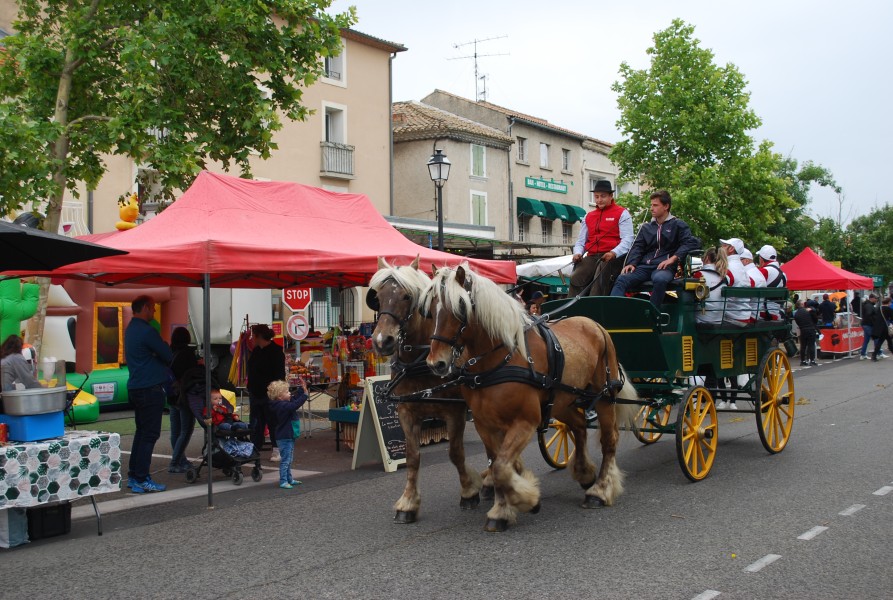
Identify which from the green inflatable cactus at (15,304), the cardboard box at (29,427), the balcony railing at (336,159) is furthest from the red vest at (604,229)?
the balcony railing at (336,159)

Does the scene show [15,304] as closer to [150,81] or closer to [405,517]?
[150,81]

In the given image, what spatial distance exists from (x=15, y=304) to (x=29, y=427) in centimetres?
761

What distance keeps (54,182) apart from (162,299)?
18.2ft

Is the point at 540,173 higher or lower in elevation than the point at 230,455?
higher

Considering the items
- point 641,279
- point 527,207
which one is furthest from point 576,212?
point 641,279

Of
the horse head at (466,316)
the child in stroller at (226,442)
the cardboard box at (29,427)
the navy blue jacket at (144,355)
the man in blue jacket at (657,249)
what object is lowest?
the child in stroller at (226,442)

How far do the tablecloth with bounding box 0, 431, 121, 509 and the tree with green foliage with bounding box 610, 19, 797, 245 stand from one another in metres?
25.0

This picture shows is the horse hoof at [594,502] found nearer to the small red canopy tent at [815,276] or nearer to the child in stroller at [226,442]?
the child in stroller at [226,442]

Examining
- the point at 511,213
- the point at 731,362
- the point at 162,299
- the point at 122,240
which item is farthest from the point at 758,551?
the point at 511,213

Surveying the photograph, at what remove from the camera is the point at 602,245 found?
8.50 meters

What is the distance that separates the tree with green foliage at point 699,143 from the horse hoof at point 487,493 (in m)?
23.3

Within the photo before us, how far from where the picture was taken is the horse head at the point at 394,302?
6230 mm

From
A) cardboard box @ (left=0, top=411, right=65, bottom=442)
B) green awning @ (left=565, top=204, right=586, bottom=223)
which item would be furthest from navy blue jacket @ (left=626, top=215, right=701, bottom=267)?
green awning @ (left=565, top=204, right=586, bottom=223)

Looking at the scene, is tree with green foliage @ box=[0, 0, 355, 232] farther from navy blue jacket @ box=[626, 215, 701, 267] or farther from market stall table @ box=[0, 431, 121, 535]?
navy blue jacket @ box=[626, 215, 701, 267]
